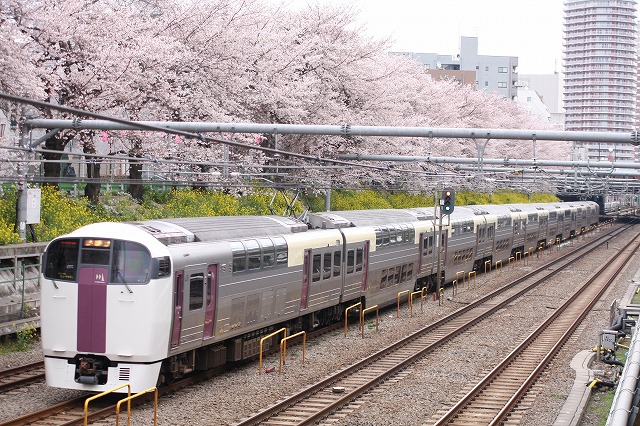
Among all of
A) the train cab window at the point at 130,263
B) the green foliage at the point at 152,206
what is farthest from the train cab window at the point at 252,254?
the train cab window at the point at 130,263

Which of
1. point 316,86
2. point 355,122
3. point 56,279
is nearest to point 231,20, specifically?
point 316,86

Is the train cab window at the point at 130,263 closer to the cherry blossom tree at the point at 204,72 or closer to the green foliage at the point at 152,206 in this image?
the cherry blossom tree at the point at 204,72

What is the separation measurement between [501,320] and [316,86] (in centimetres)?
1397

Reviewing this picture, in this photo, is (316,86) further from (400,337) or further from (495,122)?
(495,122)

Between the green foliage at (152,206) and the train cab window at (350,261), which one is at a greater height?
the green foliage at (152,206)

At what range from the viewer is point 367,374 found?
676 inches

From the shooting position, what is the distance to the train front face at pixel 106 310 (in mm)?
13531

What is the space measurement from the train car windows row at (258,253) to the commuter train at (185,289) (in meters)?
0.03

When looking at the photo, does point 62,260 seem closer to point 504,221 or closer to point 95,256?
point 95,256

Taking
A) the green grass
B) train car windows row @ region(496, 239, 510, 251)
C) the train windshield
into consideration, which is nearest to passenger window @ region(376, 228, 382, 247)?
the green grass

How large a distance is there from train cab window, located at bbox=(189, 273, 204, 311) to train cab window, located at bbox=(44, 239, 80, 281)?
6.01 ft

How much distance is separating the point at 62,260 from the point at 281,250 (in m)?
5.17

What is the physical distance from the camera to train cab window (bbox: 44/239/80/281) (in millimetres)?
13789

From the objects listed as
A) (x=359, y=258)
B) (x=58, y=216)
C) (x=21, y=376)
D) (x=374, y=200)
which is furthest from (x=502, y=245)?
(x=21, y=376)
